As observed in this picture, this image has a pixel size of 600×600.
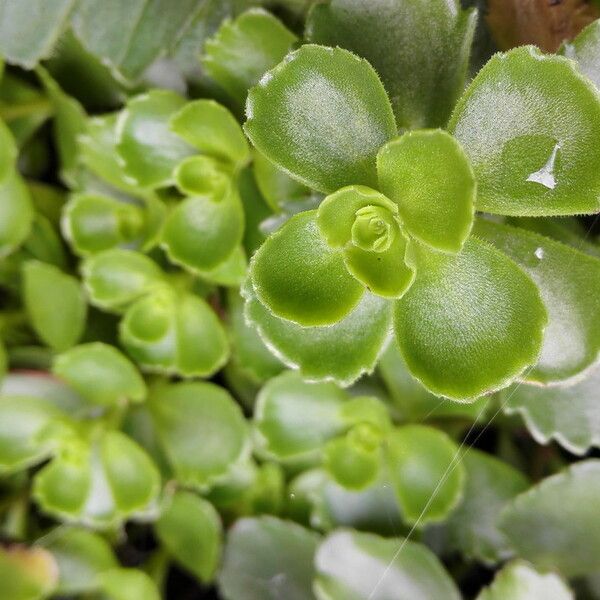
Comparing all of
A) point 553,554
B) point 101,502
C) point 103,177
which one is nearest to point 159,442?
point 101,502

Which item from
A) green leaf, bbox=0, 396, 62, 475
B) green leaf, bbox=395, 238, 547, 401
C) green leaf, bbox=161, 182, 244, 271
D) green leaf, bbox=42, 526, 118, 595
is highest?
green leaf, bbox=395, 238, 547, 401

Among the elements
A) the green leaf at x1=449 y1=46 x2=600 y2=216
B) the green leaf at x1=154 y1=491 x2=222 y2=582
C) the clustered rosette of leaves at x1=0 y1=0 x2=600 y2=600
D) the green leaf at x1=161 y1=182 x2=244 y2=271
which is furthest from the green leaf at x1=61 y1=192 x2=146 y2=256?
the green leaf at x1=449 y1=46 x2=600 y2=216

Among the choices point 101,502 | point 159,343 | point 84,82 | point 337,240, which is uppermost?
point 337,240

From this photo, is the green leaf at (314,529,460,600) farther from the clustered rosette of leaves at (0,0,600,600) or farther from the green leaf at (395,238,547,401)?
the green leaf at (395,238,547,401)

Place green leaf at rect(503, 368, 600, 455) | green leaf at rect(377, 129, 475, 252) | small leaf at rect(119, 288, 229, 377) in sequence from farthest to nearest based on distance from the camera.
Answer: small leaf at rect(119, 288, 229, 377)
green leaf at rect(503, 368, 600, 455)
green leaf at rect(377, 129, 475, 252)

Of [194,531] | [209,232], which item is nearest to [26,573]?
[194,531]

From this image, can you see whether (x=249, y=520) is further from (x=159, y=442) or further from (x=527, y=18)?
(x=527, y=18)
